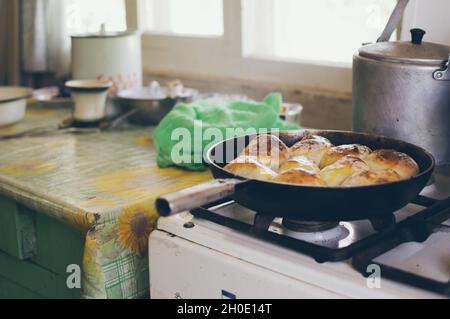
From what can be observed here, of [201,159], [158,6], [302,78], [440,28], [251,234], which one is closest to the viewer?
[251,234]

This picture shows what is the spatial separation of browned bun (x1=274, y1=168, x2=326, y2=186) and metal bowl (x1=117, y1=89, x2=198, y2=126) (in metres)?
0.91

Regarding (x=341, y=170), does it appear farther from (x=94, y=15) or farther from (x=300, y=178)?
(x=94, y=15)

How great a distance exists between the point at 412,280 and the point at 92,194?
716 mm

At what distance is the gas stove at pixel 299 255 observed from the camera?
2.95 ft

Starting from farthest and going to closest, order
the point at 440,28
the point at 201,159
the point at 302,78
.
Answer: the point at 302,78 → the point at 440,28 → the point at 201,159

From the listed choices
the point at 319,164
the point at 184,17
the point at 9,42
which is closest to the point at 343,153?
the point at 319,164

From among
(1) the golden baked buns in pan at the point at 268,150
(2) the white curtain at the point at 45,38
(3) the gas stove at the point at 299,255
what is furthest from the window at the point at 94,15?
(3) the gas stove at the point at 299,255

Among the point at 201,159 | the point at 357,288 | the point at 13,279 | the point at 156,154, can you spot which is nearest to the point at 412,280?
the point at 357,288

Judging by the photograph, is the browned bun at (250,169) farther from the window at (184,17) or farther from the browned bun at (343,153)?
the window at (184,17)

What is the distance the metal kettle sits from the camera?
3.99 feet

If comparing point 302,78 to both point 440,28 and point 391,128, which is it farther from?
point 391,128

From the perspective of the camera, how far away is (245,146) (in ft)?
4.06

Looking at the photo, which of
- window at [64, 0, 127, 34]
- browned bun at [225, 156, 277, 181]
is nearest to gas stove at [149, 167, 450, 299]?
browned bun at [225, 156, 277, 181]

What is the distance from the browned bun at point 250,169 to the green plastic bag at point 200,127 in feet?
1.06
